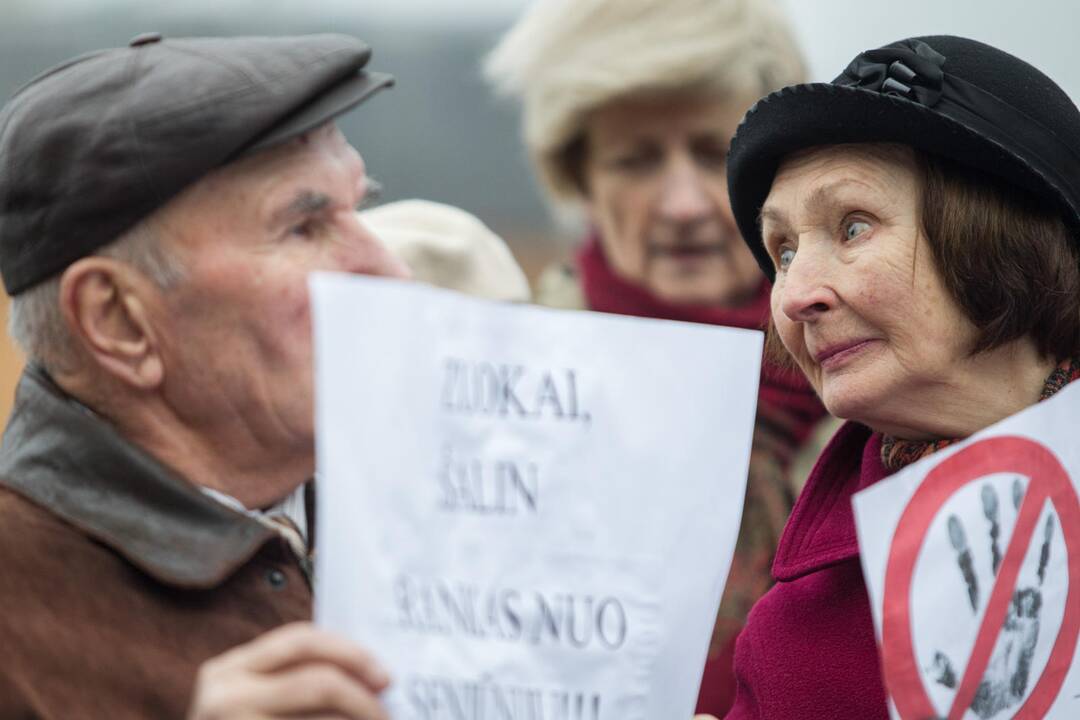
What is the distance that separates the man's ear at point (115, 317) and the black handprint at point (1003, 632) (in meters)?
1.21

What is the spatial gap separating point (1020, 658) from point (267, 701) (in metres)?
0.95

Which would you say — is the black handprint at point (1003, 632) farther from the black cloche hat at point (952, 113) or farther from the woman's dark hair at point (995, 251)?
the black cloche hat at point (952, 113)

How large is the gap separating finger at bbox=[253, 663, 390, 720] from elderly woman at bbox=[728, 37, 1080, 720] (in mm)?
820

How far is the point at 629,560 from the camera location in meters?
1.99

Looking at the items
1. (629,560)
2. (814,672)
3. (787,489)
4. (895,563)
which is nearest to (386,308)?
(629,560)

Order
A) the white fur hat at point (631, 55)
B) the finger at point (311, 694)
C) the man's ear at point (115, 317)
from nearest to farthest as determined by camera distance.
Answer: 1. the finger at point (311, 694)
2. the man's ear at point (115, 317)
3. the white fur hat at point (631, 55)

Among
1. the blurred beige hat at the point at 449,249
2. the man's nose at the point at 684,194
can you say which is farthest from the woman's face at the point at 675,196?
the blurred beige hat at the point at 449,249

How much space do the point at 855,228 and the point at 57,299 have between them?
1.20 m

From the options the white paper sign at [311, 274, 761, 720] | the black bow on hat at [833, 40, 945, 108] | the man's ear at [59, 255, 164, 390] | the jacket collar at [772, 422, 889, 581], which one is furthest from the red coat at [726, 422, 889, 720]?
the man's ear at [59, 255, 164, 390]

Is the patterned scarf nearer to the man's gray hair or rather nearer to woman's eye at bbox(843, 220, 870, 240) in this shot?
woman's eye at bbox(843, 220, 870, 240)

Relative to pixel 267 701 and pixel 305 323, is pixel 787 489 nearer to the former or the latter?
pixel 305 323

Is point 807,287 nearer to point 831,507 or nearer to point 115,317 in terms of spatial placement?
point 831,507

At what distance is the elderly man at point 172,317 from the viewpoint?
2303 mm

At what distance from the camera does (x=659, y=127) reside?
14.7ft
